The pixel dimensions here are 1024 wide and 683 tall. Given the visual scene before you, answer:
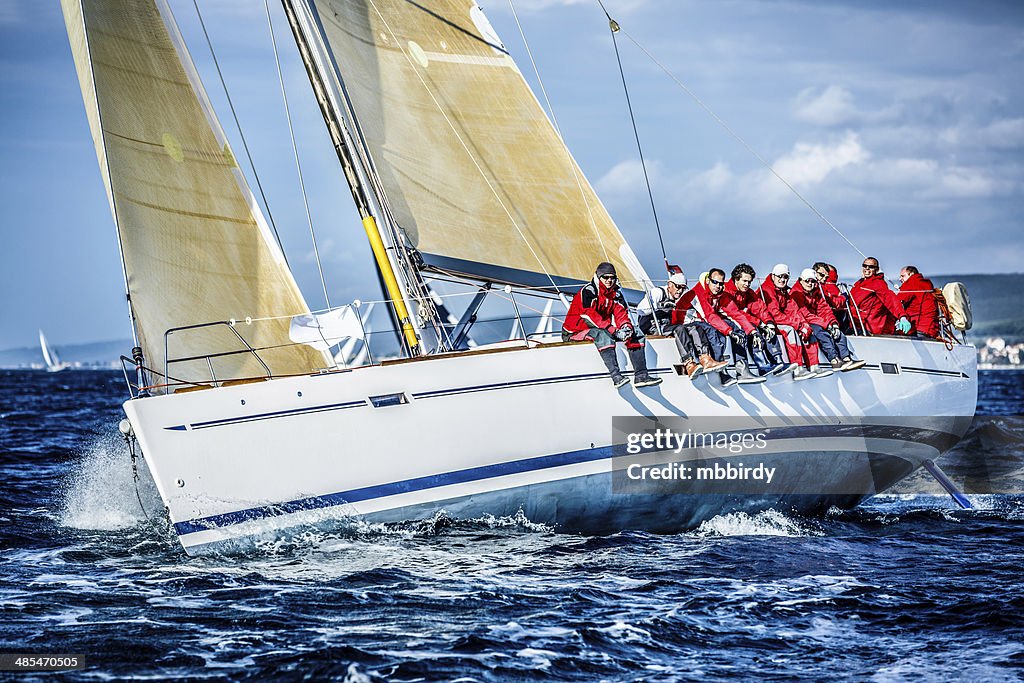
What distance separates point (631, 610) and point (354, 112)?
6.37 meters

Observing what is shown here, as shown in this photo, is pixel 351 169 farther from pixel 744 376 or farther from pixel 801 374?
pixel 801 374

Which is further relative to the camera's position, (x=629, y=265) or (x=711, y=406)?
(x=629, y=265)

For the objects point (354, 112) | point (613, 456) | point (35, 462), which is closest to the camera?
point (613, 456)

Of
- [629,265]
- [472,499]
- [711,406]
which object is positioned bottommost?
[472,499]

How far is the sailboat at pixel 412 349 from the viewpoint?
9.38 metres

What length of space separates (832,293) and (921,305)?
180 cm

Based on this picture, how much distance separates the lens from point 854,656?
24.4 ft

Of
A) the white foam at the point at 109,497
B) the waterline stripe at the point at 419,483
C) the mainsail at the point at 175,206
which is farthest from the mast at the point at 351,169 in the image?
the white foam at the point at 109,497

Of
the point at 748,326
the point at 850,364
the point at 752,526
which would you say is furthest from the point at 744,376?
the point at 752,526

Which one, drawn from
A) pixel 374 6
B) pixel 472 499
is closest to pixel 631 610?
pixel 472 499

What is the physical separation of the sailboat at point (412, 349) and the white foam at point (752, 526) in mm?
120

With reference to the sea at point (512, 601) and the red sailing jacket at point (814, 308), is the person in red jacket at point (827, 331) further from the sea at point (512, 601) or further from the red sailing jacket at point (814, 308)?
the sea at point (512, 601)

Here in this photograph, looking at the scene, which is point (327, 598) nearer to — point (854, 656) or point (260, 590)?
point (260, 590)

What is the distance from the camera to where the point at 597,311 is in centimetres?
1046
